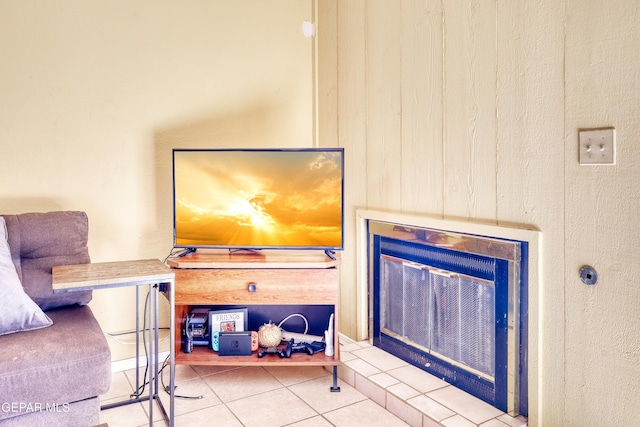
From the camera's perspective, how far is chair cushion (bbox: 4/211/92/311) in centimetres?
201

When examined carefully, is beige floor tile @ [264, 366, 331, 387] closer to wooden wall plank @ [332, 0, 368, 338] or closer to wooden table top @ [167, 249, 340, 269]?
wooden wall plank @ [332, 0, 368, 338]

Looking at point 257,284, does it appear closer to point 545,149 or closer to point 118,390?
point 118,390

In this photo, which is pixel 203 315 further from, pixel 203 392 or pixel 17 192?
pixel 17 192

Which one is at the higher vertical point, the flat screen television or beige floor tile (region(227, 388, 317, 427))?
the flat screen television

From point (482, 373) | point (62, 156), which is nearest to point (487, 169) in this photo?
point (482, 373)

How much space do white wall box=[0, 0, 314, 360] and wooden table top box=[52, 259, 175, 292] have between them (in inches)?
22.8

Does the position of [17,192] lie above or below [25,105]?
below

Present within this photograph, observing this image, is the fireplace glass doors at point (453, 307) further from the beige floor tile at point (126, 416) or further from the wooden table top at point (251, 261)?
the beige floor tile at point (126, 416)

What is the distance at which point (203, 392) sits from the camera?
230 centimetres

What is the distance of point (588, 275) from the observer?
1.56 metres

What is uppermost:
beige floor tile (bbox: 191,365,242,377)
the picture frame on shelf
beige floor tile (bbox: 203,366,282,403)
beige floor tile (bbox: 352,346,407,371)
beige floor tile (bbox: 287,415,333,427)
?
the picture frame on shelf

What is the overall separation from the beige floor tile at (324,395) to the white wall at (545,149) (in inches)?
32.1

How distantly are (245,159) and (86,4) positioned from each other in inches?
42.0
